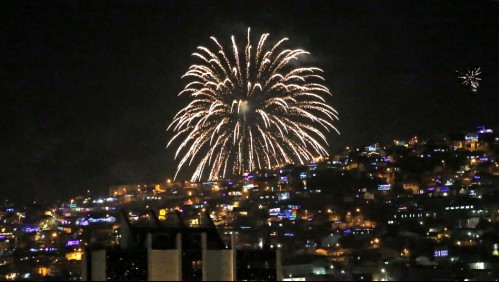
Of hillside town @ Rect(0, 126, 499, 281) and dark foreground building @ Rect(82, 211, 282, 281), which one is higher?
hillside town @ Rect(0, 126, 499, 281)

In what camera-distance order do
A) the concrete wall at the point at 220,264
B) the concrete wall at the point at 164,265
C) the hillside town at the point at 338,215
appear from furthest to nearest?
the hillside town at the point at 338,215, the concrete wall at the point at 220,264, the concrete wall at the point at 164,265

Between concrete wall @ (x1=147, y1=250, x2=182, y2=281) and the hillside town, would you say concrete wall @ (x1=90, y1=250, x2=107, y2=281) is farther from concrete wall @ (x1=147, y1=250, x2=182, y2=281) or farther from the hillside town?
the hillside town

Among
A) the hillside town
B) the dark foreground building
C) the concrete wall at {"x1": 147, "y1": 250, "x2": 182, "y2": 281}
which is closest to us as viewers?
the concrete wall at {"x1": 147, "y1": 250, "x2": 182, "y2": 281}

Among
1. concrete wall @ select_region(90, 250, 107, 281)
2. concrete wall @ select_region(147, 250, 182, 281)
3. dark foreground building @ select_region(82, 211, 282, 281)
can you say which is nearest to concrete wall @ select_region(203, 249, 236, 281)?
dark foreground building @ select_region(82, 211, 282, 281)

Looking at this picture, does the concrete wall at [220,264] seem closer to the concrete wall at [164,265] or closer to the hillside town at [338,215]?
the concrete wall at [164,265]

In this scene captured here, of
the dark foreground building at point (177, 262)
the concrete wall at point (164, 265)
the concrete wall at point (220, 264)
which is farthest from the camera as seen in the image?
the concrete wall at point (220, 264)

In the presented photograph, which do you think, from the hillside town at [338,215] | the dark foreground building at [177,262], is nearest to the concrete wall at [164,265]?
the dark foreground building at [177,262]

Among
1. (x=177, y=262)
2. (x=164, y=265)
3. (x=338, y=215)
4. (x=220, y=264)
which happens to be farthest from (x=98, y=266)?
(x=338, y=215)

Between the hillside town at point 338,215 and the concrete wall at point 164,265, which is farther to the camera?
the hillside town at point 338,215

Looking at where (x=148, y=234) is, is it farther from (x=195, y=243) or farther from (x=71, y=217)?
(x=71, y=217)
